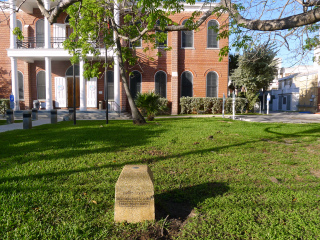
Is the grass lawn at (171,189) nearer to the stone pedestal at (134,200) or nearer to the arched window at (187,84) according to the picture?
the stone pedestal at (134,200)

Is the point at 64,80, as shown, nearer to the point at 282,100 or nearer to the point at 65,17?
the point at 65,17

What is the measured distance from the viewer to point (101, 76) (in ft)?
63.2

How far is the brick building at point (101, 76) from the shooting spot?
19.4 metres

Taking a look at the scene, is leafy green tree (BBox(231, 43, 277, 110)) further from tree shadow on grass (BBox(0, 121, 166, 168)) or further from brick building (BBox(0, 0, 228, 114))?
tree shadow on grass (BBox(0, 121, 166, 168))

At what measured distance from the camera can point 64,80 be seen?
64.8 feet

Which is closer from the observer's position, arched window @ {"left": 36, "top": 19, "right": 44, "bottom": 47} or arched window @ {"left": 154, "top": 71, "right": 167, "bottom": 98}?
arched window @ {"left": 36, "top": 19, "right": 44, "bottom": 47}

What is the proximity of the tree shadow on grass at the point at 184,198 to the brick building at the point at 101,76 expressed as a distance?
48.7 feet

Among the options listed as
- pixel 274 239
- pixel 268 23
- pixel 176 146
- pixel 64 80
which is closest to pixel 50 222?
pixel 274 239

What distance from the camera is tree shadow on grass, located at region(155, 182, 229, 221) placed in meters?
3.02

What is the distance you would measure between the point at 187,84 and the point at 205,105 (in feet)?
8.17

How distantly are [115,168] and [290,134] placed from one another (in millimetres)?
7254

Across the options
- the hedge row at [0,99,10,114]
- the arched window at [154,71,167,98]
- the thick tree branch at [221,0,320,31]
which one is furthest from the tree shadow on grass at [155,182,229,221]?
the hedge row at [0,99,10,114]

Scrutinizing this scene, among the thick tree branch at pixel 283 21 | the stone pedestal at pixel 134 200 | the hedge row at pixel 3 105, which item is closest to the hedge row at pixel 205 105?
the hedge row at pixel 3 105

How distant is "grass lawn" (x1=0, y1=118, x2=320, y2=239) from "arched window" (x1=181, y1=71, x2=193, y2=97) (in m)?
14.5
